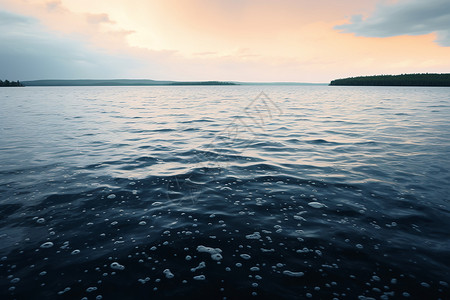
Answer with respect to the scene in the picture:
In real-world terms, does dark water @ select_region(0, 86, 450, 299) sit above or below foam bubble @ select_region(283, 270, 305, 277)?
above

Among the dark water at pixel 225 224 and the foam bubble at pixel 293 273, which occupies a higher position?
the dark water at pixel 225 224

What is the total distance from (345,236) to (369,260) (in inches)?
36.4

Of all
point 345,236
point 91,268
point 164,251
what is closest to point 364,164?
point 345,236

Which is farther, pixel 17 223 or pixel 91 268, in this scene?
pixel 17 223

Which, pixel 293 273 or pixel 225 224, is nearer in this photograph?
pixel 293 273

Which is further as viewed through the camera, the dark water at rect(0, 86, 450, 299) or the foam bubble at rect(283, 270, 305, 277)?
the foam bubble at rect(283, 270, 305, 277)

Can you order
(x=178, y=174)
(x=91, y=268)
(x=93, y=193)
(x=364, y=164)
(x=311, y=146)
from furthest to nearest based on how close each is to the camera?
(x=311, y=146)
(x=364, y=164)
(x=178, y=174)
(x=93, y=193)
(x=91, y=268)

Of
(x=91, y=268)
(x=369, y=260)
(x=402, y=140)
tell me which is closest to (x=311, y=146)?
(x=402, y=140)

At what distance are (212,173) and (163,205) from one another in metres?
3.41

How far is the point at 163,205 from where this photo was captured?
26.7 ft

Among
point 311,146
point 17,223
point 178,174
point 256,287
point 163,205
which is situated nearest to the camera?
point 256,287

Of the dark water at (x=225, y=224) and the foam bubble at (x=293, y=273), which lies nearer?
the dark water at (x=225, y=224)

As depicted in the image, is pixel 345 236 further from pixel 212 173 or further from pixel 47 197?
pixel 47 197

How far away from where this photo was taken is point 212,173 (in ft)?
36.5
